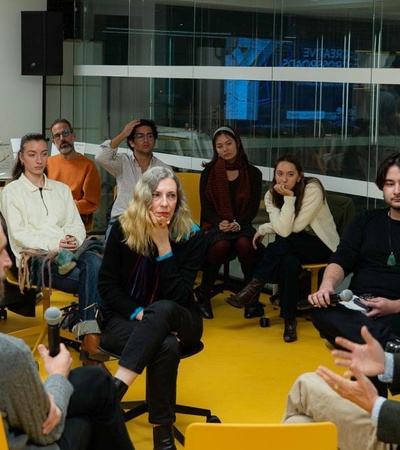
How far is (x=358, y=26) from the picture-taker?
22.6 feet

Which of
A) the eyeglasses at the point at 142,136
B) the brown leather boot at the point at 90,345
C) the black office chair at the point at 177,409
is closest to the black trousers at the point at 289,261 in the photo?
the eyeglasses at the point at 142,136

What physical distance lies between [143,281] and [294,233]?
2.14 m

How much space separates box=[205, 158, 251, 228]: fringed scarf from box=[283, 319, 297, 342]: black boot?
98cm

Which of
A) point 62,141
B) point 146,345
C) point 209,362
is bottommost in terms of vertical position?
point 209,362

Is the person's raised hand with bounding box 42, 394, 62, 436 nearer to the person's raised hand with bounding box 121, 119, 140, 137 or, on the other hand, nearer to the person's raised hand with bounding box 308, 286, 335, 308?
the person's raised hand with bounding box 308, 286, 335, 308

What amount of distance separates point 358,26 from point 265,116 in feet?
3.99

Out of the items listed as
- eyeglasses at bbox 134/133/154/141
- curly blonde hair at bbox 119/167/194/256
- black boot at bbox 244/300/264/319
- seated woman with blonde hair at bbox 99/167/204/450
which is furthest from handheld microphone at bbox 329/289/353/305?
eyeglasses at bbox 134/133/154/141

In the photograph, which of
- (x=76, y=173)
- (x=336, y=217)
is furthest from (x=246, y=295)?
(x=76, y=173)

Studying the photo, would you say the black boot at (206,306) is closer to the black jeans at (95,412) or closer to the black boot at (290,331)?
the black boot at (290,331)

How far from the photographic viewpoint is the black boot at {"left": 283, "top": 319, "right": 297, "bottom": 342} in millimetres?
6625

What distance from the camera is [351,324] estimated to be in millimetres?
4762

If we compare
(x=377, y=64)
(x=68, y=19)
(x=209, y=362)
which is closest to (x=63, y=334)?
(x=209, y=362)

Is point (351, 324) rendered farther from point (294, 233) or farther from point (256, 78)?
point (256, 78)

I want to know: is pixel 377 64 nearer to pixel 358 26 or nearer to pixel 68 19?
pixel 358 26
